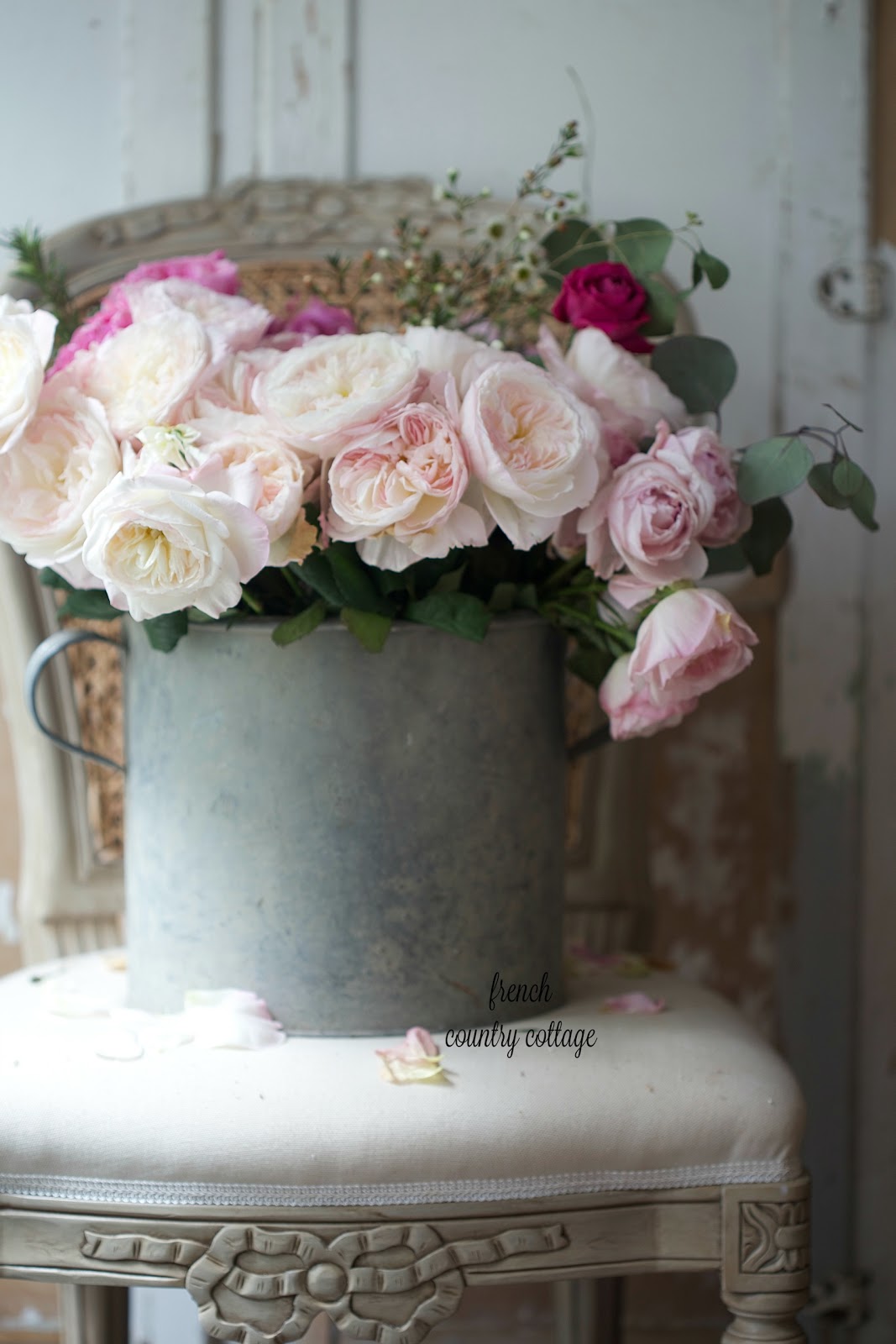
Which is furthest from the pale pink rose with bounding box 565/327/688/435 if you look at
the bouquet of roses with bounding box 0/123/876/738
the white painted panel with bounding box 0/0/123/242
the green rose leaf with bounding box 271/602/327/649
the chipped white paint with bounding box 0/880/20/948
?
the chipped white paint with bounding box 0/880/20/948

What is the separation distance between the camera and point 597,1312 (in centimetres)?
96

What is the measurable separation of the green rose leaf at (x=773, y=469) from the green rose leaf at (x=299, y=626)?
254 millimetres

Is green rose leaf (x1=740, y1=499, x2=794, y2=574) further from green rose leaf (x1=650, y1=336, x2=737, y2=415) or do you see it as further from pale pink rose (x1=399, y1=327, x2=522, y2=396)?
pale pink rose (x1=399, y1=327, x2=522, y2=396)

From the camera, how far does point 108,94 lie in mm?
1137

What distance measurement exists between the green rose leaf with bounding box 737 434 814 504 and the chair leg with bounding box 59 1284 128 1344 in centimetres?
73

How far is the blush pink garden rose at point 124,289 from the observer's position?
0.67m

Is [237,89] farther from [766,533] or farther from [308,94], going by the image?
[766,533]

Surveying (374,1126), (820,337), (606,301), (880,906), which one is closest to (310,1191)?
(374,1126)

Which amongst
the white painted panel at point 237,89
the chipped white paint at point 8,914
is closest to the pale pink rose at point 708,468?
the white painted panel at point 237,89

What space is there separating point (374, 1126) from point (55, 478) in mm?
376

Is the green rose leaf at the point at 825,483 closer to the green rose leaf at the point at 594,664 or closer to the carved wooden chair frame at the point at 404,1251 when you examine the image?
the green rose leaf at the point at 594,664

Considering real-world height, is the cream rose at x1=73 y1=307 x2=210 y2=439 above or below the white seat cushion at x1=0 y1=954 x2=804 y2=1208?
above

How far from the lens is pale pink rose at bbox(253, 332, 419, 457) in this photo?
0.60m

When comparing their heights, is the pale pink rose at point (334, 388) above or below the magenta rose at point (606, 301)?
below
